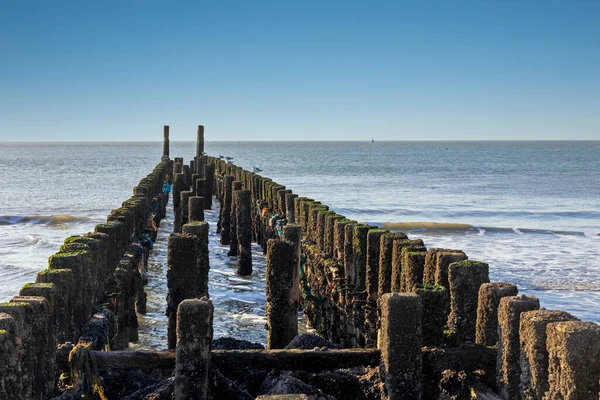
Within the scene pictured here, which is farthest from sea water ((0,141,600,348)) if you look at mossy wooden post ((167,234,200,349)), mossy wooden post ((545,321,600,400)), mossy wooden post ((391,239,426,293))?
mossy wooden post ((545,321,600,400))

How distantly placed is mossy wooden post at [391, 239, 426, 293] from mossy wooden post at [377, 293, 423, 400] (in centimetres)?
196

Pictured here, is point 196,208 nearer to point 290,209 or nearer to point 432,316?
point 290,209

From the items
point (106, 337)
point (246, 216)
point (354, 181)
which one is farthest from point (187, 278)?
point (354, 181)

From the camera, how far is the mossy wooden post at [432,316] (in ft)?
17.6

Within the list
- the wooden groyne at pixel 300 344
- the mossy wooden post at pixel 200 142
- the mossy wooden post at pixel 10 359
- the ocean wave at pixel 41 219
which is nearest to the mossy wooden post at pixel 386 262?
the wooden groyne at pixel 300 344

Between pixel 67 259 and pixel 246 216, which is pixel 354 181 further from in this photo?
pixel 67 259

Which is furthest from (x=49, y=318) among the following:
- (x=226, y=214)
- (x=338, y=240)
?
(x=226, y=214)

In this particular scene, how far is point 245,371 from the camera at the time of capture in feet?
18.0

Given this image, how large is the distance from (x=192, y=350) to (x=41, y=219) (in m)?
27.6

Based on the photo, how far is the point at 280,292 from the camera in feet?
24.0

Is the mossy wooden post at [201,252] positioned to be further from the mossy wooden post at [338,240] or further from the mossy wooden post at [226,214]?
the mossy wooden post at [226,214]

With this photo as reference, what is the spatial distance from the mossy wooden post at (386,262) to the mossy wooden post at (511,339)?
2.71 metres

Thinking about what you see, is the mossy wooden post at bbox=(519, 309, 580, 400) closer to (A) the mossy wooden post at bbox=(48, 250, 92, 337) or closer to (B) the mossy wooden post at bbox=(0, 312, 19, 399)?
(B) the mossy wooden post at bbox=(0, 312, 19, 399)

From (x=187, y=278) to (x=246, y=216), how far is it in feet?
24.3
